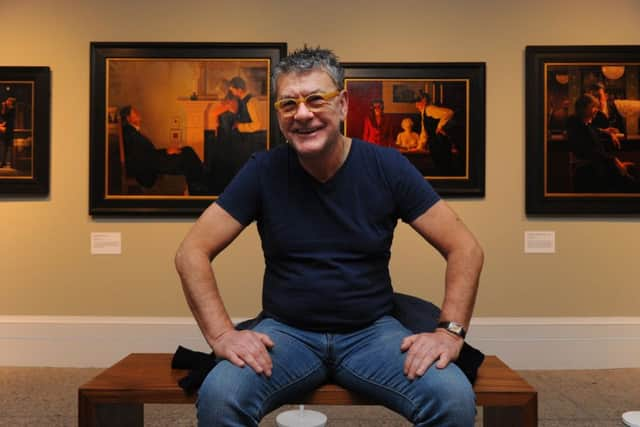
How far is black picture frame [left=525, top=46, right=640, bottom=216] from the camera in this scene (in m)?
3.55

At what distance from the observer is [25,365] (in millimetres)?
3570

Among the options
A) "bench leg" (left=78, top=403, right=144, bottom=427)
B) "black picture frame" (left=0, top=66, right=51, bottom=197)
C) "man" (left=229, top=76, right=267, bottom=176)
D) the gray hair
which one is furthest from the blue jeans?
"black picture frame" (left=0, top=66, right=51, bottom=197)

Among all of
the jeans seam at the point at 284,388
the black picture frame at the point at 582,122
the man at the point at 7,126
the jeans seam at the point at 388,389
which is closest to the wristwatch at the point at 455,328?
the jeans seam at the point at 388,389

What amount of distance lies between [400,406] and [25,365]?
2884 millimetres

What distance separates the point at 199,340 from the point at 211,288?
6.39 ft

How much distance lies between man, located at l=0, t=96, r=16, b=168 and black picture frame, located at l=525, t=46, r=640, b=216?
3110mm

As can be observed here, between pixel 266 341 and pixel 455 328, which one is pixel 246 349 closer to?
pixel 266 341

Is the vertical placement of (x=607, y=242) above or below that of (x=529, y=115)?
below

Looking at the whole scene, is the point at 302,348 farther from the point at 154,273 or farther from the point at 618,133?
the point at 618,133

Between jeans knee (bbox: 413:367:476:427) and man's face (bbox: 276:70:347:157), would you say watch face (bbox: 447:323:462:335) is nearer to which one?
jeans knee (bbox: 413:367:476:427)

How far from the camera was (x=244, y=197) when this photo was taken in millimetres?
1747

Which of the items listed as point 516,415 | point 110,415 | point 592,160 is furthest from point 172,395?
point 592,160

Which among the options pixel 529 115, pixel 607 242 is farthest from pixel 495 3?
pixel 607 242

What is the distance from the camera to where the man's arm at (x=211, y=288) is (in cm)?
157
